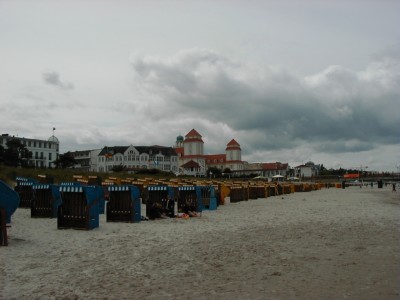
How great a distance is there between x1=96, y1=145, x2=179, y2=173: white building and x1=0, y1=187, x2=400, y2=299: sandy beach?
116063 mm

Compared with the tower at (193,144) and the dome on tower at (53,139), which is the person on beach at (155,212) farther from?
the tower at (193,144)

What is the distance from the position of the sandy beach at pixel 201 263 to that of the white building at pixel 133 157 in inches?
4569

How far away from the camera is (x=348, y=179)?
6358 inches

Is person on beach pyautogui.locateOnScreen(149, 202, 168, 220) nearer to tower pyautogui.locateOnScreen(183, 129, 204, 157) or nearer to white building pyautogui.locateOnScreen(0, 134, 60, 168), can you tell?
white building pyautogui.locateOnScreen(0, 134, 60, 168)

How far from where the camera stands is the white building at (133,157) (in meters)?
131

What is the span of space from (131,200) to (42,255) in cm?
811

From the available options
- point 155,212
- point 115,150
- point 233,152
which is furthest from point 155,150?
point 155,212

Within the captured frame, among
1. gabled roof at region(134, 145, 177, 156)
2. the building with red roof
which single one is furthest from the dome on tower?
the building with red roof

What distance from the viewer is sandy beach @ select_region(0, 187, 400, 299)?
22.7ft

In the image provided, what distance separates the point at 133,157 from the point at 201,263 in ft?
412

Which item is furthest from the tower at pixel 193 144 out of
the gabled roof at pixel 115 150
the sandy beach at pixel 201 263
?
the sandy beach at pixel 201 263

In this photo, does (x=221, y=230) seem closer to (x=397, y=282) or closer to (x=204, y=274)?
(x=204, y=274)

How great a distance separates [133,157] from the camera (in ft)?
436

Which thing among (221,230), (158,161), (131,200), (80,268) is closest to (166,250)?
(80,268)
